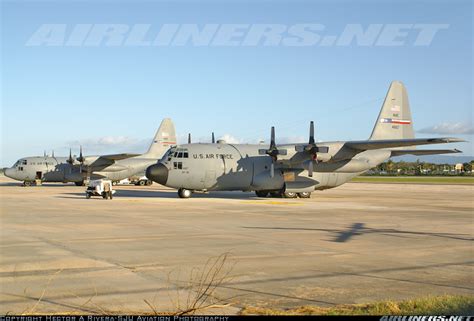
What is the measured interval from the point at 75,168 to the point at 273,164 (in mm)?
30366

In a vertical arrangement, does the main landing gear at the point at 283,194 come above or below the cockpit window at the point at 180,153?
A: below

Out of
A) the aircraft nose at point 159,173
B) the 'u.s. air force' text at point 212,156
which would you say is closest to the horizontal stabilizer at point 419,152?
the 'u.s. air force' text at point 212,156

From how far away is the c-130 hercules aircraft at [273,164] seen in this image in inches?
1326

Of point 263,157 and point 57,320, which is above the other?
point 263,157

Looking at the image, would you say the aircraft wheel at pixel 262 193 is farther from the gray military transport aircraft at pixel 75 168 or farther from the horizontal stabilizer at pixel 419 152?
the gray military transport aircraft at pixel 75 168

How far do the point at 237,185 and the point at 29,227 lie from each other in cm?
1938

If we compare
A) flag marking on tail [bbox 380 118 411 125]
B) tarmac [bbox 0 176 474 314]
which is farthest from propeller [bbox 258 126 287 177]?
tarmac [bbox 0 176 474 314]

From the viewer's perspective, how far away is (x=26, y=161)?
188 ft

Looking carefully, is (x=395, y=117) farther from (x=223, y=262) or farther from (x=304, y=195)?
(x=223, y=262)

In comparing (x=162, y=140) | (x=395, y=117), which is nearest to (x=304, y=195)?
(x=395, y=117)

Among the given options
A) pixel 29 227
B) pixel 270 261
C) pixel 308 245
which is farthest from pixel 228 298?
pixel 29 227

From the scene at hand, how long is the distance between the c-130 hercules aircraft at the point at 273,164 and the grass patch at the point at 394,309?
2589 cm

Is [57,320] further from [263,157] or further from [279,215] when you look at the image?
[263,157]

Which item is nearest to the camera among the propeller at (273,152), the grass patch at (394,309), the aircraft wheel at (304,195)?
the grass patch at (394,309)
